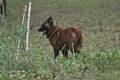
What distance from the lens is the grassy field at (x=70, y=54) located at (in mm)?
6020

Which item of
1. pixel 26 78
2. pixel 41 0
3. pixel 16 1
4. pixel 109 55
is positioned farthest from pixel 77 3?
pixel 26 78

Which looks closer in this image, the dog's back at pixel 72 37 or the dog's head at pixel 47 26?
the dog's back at pixel 72 37

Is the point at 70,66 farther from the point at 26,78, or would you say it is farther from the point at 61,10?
the point at 61,10

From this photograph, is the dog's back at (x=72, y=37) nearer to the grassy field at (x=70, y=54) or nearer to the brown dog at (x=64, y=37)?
the brown dog at (x=64, y=37)

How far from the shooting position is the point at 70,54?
12055mm

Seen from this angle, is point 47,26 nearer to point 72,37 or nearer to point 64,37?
point 64,37

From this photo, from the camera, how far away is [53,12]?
2462 centimetres

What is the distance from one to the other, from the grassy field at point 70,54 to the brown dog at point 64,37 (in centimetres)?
35

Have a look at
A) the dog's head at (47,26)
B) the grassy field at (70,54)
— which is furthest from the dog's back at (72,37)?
the dog's head at (47,26)

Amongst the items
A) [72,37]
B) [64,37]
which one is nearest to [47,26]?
[64,37]

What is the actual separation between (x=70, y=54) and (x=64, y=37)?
5.06 feet

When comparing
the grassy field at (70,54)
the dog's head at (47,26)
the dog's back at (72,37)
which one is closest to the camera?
the grassy field at (70,54)

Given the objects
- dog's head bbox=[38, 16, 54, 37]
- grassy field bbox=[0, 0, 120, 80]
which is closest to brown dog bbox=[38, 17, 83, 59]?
dog's head bbox=[38, 16, 54, 37]

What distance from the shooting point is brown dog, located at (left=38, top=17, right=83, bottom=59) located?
10.4 m
